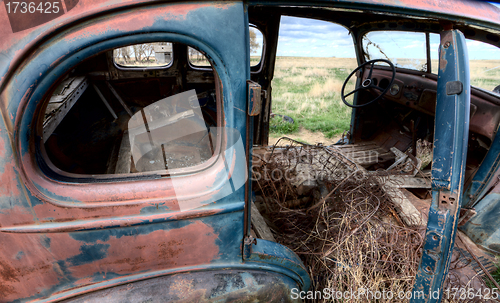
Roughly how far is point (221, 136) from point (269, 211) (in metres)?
1.67

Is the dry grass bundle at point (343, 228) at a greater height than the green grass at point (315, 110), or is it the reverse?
the dry grass bundle at point (343, 228)

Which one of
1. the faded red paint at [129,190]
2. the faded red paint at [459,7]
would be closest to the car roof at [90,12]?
the faded red paint at [459,7]

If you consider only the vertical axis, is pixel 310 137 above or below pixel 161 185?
below

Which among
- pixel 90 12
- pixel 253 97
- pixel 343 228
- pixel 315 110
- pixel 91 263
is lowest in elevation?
pixel 315 110

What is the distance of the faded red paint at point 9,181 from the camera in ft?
3.17

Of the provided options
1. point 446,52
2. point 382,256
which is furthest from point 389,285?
point 446,52

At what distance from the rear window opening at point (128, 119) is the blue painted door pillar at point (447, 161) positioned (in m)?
1.51

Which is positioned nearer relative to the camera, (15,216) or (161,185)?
(15,216)

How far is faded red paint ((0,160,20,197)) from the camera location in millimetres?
966

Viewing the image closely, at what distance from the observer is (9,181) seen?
38.6 inches

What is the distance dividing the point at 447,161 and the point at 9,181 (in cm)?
186

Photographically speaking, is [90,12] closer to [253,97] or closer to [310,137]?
[253,97]

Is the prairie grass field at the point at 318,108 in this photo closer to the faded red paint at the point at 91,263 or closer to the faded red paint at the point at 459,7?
the faded red paint at the point at 459,7

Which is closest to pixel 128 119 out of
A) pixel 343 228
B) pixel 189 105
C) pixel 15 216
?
pixel 189 105
